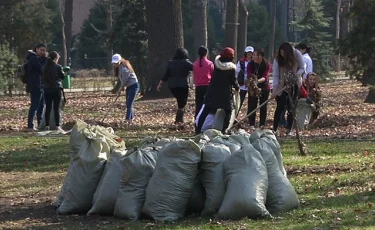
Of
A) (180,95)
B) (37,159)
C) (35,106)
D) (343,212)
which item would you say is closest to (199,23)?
(180,95)

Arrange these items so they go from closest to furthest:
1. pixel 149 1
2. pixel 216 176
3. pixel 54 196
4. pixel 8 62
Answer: pixel 216 176 → pixel 54 196 → pixel 149 1 → pixel 8 62

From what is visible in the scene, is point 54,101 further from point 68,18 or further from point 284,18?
point 284,18

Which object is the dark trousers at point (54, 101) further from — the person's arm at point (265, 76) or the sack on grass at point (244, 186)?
the sack on grass at point (244, 186)

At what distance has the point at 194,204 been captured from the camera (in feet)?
30.4

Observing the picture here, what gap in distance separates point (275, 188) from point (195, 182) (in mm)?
778

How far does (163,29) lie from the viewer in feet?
86.5

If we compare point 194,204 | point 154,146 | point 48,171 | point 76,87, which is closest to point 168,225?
point 194,204

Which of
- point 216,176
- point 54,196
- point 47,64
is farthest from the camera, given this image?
point 47,64

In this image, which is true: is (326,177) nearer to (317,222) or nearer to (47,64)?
(317,222)

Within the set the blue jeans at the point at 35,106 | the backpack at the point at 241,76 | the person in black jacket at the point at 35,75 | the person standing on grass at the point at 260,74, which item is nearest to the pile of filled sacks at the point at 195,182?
the person standing on grass at the point at 260,74

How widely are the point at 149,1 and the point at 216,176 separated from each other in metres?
17.8

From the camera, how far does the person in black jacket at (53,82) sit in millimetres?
18047

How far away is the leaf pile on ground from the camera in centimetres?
1794

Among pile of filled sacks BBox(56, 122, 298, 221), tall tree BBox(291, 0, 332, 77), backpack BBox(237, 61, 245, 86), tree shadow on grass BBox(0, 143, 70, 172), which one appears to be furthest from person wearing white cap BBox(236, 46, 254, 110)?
tall tree BBox(291, 0, 332, 77)
